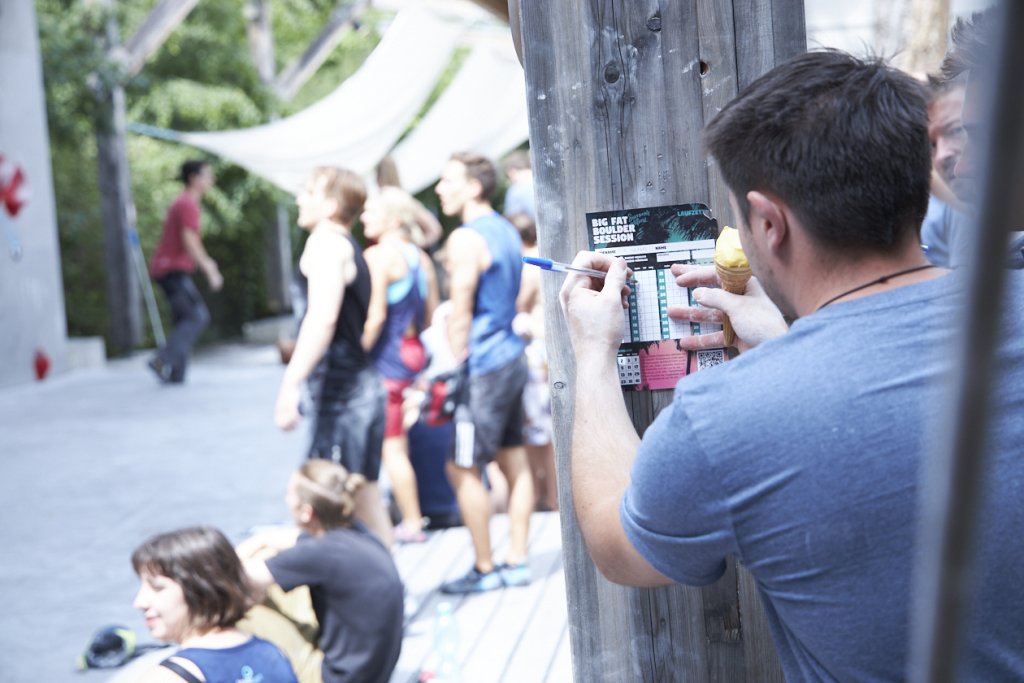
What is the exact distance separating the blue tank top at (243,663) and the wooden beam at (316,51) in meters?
13.0

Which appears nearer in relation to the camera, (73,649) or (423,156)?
(73,649)

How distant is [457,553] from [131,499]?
7.89 ft

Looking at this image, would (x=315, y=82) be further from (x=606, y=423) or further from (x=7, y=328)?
(x=606, y=423)

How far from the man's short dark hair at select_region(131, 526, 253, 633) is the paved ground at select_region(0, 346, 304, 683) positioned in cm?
128

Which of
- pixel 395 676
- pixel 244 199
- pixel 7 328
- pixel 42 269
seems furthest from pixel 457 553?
pixel 244 199

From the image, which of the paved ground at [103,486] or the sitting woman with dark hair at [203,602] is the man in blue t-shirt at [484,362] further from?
the sitting woman with dark hair at [203,602]

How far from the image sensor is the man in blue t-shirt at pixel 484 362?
479 centimetres

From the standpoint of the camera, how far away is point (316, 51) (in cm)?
1672

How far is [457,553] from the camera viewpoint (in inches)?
208

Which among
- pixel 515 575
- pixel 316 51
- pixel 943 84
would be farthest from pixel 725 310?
pixel 316 51

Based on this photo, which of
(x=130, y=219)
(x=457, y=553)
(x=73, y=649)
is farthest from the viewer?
(x=130, y=219)

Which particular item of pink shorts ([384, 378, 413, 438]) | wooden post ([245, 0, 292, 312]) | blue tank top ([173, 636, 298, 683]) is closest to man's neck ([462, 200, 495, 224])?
pink shorts ([384, 378, 413, 438])

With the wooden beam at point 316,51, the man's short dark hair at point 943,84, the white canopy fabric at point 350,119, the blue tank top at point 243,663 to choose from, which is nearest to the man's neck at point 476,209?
the blue tank top at point 243,663

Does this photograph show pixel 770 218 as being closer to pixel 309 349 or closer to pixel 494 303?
pixel 309 349
